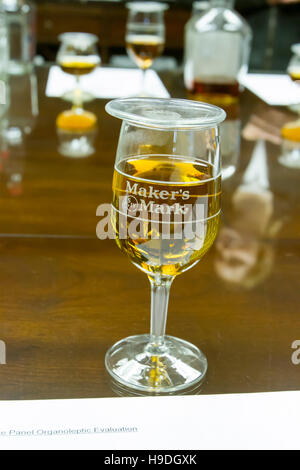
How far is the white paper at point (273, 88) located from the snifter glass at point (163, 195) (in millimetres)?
1077

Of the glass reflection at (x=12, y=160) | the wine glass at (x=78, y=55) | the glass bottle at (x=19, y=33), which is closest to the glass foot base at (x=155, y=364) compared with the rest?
the glass reflection at (x=12, y=160)

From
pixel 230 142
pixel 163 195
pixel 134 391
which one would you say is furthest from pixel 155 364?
pixel 230 142

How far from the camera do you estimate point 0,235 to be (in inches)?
26.4

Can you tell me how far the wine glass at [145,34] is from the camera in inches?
57.2

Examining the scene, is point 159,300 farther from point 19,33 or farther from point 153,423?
point 19,33

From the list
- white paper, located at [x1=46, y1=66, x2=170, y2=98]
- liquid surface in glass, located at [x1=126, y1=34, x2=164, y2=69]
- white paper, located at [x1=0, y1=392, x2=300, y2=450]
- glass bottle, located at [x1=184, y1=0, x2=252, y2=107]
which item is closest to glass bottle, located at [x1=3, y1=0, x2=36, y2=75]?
white paper, located at [x1=46, y1=66, x2=170, y2=98]

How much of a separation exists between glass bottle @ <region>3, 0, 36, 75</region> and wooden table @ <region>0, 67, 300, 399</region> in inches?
35.1

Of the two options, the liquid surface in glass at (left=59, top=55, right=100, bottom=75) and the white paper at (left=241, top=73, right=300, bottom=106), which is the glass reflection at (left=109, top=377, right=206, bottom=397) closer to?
the liquid surface in glass at (left=59, top=55, right=100, bottom=75)

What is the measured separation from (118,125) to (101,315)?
66 centimetres

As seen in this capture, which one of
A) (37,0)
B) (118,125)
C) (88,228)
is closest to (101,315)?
(88,228)

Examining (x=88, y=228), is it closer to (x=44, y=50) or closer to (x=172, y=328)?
(x=172, y=328)

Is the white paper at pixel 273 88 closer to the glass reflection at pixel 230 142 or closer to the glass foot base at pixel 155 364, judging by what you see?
the glass reflection at pixel 230 142

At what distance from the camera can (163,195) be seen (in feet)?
1.40

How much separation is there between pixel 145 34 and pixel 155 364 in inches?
45.4
